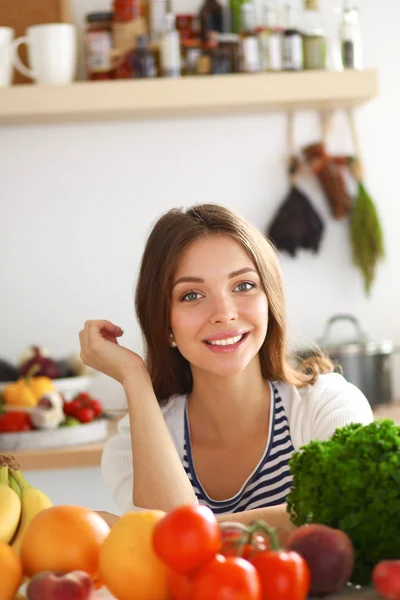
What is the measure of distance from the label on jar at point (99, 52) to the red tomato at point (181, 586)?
2268 millimetres

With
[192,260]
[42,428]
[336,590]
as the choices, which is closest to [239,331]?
[192,260]

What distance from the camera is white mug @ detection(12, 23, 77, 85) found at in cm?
265

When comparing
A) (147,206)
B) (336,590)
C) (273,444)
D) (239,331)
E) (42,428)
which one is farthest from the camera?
(147,206)

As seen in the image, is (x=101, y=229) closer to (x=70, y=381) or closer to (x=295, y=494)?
(x=70, y=381)

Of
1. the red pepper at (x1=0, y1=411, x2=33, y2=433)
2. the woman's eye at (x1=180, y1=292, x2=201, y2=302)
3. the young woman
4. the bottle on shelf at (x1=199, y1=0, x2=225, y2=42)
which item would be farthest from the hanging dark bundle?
the woman's eye at (x1=180, y1=292, x2=201, y2=302)

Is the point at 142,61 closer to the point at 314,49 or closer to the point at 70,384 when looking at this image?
the point at 314,49

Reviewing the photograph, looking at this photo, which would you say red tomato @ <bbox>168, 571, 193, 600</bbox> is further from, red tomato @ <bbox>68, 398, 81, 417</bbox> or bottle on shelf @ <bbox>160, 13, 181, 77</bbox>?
bottle on shelf @ <bbox>160, 13, 181, 77</bbox>

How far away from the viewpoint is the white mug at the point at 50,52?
8.70ft

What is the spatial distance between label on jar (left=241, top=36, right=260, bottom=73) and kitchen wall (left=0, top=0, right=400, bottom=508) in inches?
9.4

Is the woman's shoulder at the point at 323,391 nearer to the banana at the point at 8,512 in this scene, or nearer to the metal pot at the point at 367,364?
the banana at the point at 8,512

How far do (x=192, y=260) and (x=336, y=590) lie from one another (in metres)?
0.83


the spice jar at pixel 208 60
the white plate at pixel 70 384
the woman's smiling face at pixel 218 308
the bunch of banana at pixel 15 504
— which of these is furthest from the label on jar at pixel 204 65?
the bunch of banana at pixel 15 504

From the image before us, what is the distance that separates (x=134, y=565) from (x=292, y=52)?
2283 mm

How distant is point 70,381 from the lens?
2.61m
